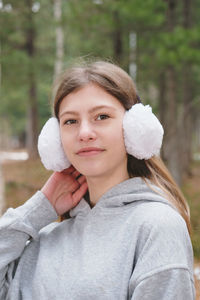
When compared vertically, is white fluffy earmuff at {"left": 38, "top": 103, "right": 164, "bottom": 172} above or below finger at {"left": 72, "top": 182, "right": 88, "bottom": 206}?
above

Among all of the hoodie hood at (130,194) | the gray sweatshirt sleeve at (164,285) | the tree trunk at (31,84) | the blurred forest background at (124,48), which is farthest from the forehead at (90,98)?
the tree trunk at (31,84)

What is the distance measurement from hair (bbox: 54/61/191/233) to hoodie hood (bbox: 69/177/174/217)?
0.05m

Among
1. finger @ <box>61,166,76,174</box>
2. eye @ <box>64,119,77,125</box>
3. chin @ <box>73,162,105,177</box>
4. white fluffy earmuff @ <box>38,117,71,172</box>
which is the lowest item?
finger @ <box>61,166,76,174</box>

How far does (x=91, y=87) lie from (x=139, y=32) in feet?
21.9

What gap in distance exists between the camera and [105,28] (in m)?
8.19

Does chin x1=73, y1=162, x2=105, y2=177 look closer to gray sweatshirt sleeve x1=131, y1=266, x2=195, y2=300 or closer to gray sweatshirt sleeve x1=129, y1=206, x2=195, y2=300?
gray sweatshirt sleeve x1=129, y1=206, x2=195, y2=300

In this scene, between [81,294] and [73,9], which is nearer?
[81,294]

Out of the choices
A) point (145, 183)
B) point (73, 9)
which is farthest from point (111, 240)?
point (73, 9)

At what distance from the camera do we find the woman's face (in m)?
1.51

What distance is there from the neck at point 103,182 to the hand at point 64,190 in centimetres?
14

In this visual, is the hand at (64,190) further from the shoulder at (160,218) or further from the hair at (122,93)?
the shoulder at (160,218)

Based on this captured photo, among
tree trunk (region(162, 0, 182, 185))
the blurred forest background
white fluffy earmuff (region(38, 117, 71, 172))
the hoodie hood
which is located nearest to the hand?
white fluffy earmuff (region(38, 117, 71, 172))

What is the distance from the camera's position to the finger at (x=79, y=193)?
5.96ft

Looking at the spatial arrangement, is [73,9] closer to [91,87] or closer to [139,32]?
[139,32]
